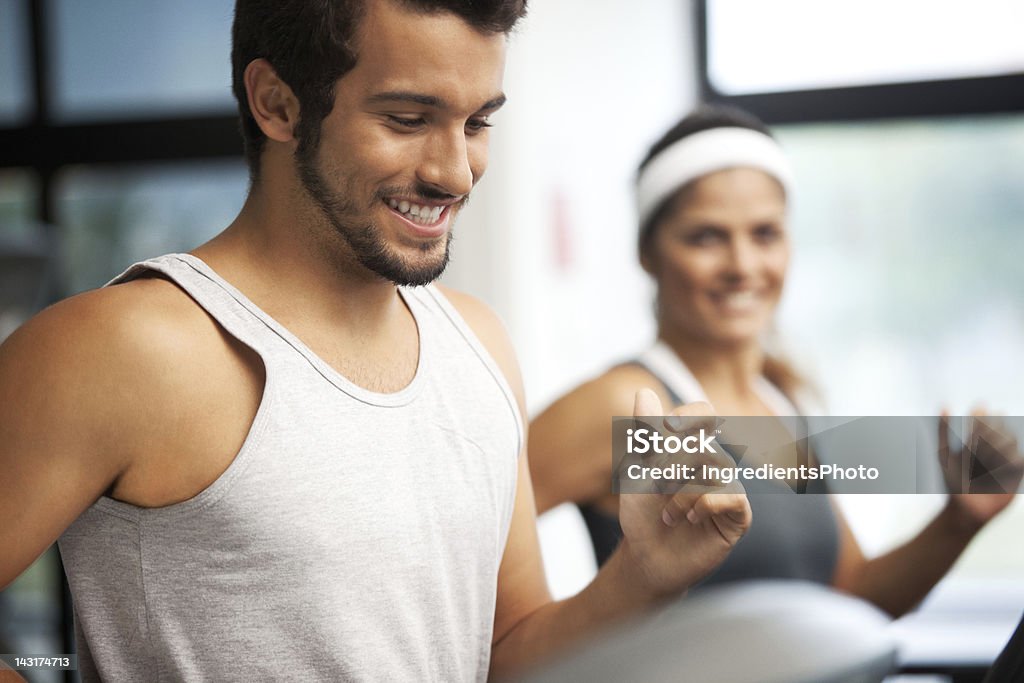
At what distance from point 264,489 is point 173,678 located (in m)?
0.16

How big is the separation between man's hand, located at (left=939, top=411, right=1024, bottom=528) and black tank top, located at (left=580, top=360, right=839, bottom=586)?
0.21 meters

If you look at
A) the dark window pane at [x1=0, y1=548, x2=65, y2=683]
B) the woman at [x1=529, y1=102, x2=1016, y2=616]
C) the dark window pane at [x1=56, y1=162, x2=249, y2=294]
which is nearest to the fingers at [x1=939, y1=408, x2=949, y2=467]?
the woman at [x1=529, y1=102, x2=1016, y2=616]

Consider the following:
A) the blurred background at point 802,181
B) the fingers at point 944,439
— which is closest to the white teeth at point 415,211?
the fingers at point 944,439

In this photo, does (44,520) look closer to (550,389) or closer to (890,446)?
(890,446)

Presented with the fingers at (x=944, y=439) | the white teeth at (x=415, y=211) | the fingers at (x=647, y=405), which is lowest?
the fingers at (x=944, y=439)

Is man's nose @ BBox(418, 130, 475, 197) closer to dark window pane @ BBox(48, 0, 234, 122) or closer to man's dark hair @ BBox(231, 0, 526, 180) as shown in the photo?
man's dark hair @ BBox(231, 0, 526, 180)

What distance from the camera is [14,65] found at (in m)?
2.58

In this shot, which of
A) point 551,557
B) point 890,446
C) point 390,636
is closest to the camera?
point 390,636

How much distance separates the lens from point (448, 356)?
923 millimetres

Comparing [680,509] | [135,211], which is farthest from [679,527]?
[135,211]

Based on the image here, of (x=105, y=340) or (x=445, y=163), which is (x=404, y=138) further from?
(x=105, y=340)

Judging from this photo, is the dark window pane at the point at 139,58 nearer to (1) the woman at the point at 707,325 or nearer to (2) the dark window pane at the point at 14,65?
(2) the dark window pane at the point at 14,65

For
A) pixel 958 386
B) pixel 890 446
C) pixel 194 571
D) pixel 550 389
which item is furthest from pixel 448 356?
pixel 958 386

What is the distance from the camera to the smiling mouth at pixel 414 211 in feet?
2.63
